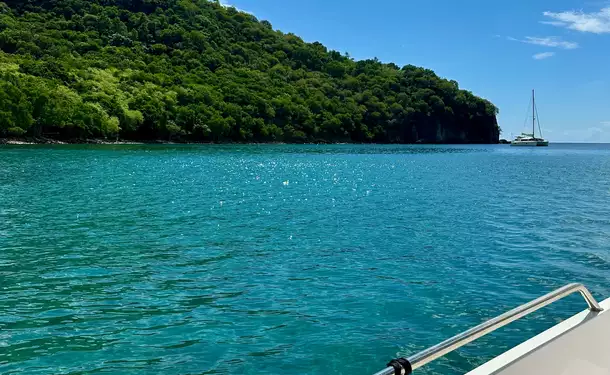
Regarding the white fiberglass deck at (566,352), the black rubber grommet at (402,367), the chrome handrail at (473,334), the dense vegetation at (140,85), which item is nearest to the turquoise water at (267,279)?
the white fiberglass deck at (566,352)

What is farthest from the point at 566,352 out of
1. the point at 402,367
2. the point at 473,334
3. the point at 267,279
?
the point at 267,279

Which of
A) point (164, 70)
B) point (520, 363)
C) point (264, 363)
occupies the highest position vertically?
point (164, 70)

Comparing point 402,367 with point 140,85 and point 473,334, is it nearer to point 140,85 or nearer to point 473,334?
point 473,334

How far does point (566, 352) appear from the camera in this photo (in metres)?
3.64

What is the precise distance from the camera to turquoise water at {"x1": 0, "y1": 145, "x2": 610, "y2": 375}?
8.39m

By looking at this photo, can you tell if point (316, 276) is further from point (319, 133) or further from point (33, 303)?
point (319, 133)

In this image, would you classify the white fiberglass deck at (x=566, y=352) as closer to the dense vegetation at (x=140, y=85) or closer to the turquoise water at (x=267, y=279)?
the turquoise water at (x=267, y=279)

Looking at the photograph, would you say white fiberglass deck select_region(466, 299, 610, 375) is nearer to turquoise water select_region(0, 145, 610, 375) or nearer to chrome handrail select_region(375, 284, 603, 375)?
chrome handrail select_region(375, 284, 603, 375)

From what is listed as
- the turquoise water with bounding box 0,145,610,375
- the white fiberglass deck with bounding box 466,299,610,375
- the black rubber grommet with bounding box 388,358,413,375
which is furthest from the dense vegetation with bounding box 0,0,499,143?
the black rubber grommet with bounding box 388,358,413,375

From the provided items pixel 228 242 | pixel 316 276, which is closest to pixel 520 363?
pixel 316 276

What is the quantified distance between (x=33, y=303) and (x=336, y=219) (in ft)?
47.2

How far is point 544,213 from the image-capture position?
26359 millimetres

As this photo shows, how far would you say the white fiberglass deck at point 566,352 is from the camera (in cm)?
329

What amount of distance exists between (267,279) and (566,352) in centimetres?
949
